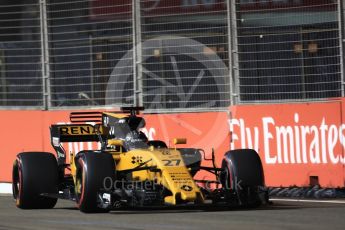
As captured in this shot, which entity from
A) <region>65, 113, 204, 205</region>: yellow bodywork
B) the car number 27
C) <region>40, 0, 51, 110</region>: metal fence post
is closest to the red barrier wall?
<region>40, 0, 51, 110</region>: metal fence post

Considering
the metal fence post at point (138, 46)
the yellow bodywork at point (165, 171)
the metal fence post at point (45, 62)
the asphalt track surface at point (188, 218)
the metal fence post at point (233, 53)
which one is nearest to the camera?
the asphalt track surface at point (188, 218)

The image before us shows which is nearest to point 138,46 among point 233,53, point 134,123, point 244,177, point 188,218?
point 233,53

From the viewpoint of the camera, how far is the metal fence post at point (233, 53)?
15.1 meters

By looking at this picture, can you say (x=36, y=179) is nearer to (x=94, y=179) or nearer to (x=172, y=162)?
(x=94, y=179)

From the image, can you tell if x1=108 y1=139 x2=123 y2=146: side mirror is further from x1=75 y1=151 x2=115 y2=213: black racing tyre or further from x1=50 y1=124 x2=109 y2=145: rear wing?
x1=50 y1=124 x2=109 y2=145: rear wing

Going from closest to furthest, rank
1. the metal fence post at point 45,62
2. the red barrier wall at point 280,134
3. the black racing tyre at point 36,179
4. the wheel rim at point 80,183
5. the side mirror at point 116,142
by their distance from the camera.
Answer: the wheel rim at point 80,183 → the side mirror at point 116,142 → the black racing tyre at point 36,179 → the red barrier wall at point 280,134 → the metal fence post at point 45,62

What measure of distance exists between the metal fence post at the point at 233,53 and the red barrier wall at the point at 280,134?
0.26 metres

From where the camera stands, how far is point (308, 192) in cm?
1390

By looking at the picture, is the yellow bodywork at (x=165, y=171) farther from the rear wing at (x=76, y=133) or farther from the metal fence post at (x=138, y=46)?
the metal fence post at (x=138, y=46)

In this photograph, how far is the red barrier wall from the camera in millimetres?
13953

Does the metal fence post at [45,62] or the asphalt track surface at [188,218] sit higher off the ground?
the metal fence post at [45,62]

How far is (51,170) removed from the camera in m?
Answer: 12.6

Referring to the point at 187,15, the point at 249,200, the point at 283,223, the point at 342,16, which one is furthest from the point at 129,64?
the point at 283,223
